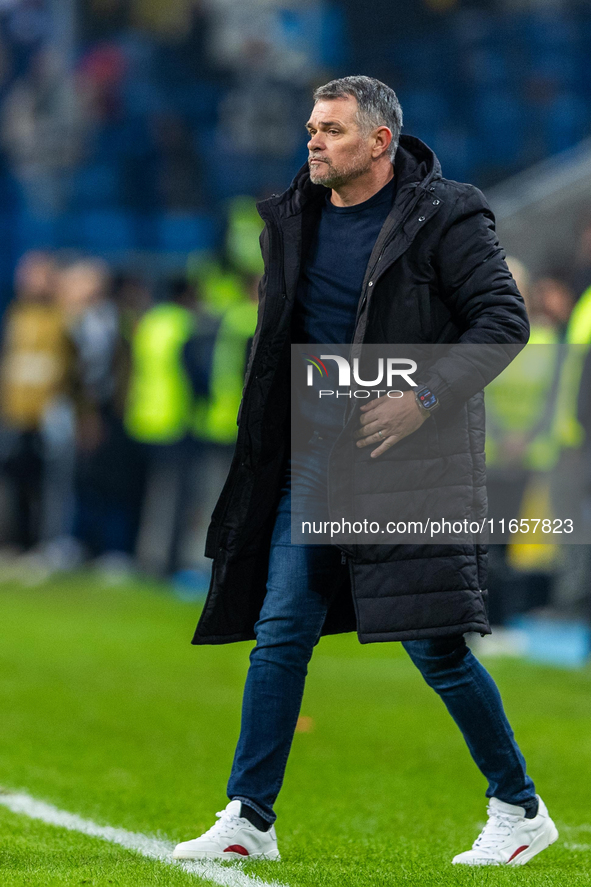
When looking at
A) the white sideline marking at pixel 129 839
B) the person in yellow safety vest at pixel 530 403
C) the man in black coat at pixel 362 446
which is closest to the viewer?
the white sideline marking at pixel 129 839

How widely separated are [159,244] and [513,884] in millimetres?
13747

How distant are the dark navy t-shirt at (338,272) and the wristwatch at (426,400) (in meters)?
0.27

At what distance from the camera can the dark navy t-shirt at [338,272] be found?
148 inches

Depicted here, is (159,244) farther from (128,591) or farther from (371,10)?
(128,591)

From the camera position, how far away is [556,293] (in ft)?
27.0

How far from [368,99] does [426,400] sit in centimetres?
82

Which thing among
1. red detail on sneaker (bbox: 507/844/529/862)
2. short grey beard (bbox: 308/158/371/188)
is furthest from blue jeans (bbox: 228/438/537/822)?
short grey beard (bbox: 308/158/371/188)

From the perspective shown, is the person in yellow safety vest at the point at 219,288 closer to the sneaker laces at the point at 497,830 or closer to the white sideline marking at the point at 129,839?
the white sideline marking at the point at 129,839

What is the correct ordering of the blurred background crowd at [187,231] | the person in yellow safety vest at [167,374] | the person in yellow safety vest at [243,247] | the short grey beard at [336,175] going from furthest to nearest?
the person in yellow safety vest at [243,247]
the person in yellow safety vest at [167,374]
the blurred background crowd at [187,231]
the short grey beard at [336,175]

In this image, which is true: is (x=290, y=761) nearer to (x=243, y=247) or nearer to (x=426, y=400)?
(x=426, y=400)

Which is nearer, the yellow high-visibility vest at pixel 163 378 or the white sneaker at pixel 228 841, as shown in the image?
the white sneaker at pixel 228 841

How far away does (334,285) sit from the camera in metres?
3.79

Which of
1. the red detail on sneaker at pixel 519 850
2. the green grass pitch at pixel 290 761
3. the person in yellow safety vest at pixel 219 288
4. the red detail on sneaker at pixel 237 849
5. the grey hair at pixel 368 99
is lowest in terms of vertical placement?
the green grass pitch at pixel 290 761

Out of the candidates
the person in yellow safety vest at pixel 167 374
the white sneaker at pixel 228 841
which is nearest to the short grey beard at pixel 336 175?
the white sneaker at pixel 228 841
